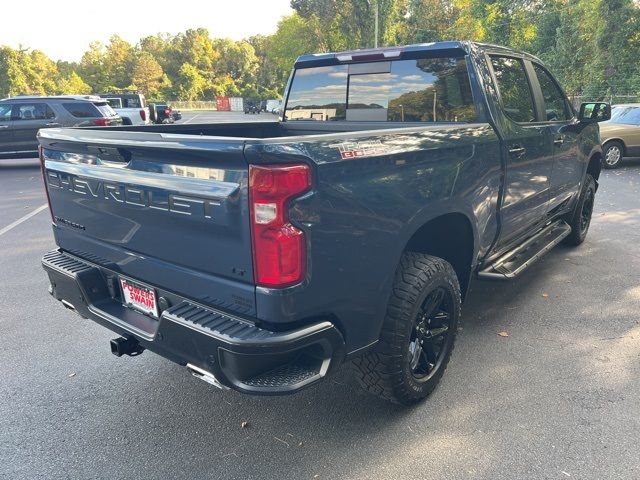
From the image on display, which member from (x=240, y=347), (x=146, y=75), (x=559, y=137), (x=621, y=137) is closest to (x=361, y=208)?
(x=240, y=347)

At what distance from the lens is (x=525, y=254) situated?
420cm

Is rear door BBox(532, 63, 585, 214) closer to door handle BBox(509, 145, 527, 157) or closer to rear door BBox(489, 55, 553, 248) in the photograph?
rear door BBox(489, 55, 553, 248)

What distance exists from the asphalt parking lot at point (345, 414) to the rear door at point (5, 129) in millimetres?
10772

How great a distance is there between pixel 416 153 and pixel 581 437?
67.9 inches

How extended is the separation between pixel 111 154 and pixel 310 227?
1.16 metres

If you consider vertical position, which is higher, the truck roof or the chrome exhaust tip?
the truck roof

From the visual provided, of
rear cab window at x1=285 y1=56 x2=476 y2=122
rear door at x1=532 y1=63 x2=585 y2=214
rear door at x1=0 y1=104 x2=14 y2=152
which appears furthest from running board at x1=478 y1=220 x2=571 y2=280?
rear door at x1=0 y1=104 x2=14 y2=152

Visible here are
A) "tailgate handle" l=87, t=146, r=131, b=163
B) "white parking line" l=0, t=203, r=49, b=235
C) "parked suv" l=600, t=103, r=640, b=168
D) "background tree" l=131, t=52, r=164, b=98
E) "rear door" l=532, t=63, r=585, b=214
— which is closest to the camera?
"tailgate handle" l=87, t=146, r=131, b=163

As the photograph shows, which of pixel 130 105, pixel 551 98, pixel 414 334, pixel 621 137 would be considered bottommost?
pixel 621 137

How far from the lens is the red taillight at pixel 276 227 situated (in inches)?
75.7

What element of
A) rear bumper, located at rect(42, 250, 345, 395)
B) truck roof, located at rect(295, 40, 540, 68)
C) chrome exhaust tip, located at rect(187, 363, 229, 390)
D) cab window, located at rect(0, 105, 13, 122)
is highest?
truck roof, located at rect(295, 40, 540, 68)

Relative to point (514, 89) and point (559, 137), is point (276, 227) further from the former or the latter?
point (559, 137)

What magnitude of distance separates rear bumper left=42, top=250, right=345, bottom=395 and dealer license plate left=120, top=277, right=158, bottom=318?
0.08m

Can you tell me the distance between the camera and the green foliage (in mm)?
25281
